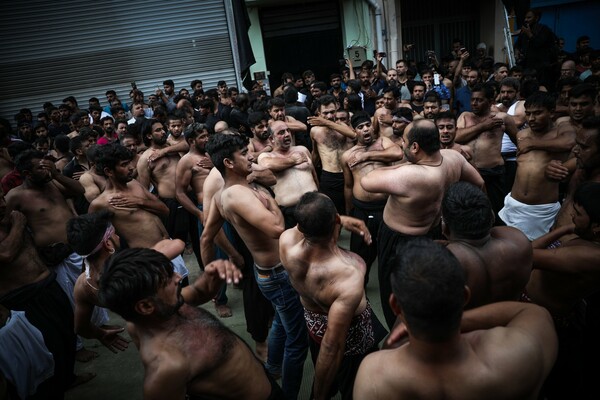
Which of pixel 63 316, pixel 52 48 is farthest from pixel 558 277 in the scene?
pixel 52 48

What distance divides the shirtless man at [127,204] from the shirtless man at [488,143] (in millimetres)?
3781

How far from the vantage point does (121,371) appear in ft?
12.9

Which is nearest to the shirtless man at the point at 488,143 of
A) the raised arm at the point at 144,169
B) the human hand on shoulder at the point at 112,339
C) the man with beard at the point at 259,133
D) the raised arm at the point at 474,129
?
the raised arm at the point at 474,129

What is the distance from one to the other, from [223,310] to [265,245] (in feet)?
5.83

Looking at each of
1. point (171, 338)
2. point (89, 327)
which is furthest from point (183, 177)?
point (171, 338)

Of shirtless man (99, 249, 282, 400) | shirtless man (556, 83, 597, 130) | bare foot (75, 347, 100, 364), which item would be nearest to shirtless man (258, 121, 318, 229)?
bare foot (75, 347, 100, 364)

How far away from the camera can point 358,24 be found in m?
13.0

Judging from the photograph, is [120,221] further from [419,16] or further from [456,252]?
[419,16]

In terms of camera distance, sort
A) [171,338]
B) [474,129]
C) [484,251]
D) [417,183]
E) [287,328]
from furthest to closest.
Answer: [474,129] < [417,183] < [287,328] < [484,251] < [171,338]

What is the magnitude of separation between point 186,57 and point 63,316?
10.3 meters

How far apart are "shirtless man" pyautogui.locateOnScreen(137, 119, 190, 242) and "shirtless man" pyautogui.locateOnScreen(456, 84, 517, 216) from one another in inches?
148

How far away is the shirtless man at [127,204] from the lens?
3809 millimetres

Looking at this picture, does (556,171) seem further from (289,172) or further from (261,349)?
(261,349)

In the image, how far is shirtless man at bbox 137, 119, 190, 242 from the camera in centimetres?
536
